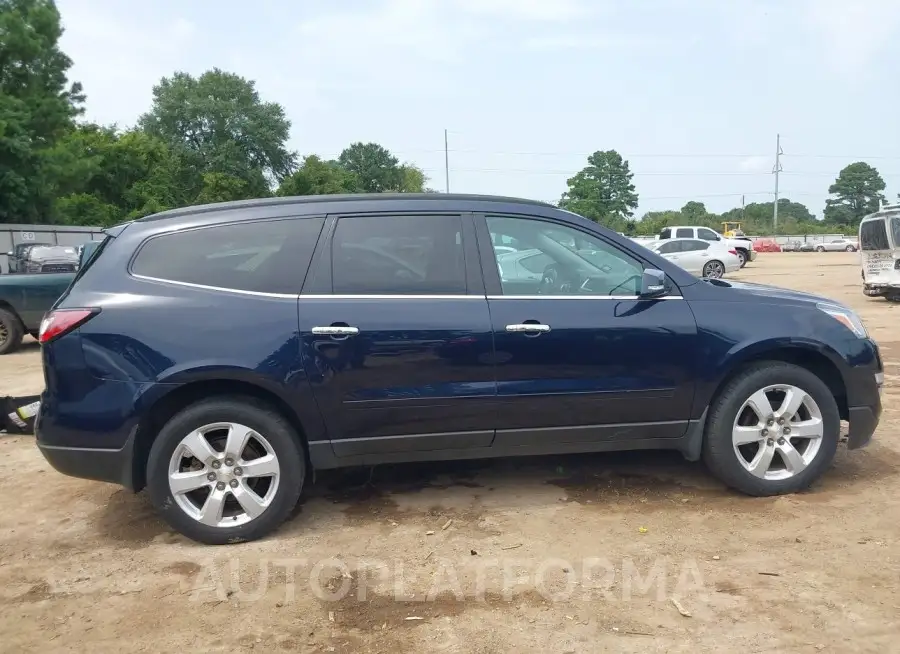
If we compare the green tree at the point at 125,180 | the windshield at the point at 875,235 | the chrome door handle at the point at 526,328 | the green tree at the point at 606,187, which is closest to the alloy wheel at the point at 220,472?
the chrome door handle at the point at 526,328

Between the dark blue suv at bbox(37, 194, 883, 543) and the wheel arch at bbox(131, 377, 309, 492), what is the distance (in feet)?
0.03

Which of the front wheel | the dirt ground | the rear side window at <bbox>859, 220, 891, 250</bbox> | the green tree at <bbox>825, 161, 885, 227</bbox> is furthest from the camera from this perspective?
the green tree at <bbox>825, 161, 885, 227</bbox>

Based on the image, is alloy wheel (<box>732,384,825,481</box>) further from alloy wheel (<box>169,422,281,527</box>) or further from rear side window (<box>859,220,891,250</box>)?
rear side window (<box>859,220,891,250</box>)

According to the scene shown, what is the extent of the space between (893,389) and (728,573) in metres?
4.50

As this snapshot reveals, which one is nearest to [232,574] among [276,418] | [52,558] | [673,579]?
[276,418]

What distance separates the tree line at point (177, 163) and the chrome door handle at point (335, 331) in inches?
69.1

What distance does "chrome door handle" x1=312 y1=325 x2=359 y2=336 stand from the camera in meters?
3.61

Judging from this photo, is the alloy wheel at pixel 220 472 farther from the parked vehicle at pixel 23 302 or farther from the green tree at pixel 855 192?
the green tree at pixel 855 192

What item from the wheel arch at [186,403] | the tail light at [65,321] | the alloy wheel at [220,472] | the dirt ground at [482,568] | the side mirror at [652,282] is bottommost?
the dirt ground at [482,568]

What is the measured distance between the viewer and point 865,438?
4.18 m

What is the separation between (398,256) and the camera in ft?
12.6

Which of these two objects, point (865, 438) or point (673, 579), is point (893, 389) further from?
point (673, 579)

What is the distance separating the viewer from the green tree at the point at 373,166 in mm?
85125

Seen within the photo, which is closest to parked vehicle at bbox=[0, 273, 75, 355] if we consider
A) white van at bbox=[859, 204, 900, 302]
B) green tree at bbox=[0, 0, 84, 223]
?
white van at bbox=[859, 204, 900, 302]
